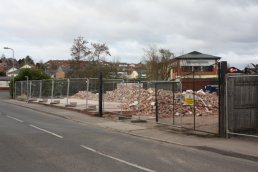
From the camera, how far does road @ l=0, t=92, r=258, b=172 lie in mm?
9414

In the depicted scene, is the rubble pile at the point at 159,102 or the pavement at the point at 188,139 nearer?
the pavement at the point at 188,139

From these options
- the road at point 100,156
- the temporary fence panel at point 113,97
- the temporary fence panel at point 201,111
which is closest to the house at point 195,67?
the temporary fence panel at point 201,111

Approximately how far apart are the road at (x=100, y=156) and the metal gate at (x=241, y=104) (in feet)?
9.04

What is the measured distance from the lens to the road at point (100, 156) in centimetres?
941

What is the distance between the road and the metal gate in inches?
108

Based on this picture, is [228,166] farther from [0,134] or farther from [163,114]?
[163,114]

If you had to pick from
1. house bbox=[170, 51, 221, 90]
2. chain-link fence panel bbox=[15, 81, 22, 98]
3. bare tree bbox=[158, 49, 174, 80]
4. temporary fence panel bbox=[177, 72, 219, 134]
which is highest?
bare tree bbox=[158, 49, 174, 80]

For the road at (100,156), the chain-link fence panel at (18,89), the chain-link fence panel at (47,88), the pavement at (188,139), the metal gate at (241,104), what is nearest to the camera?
the road at (100,156)

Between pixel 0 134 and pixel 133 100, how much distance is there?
12.5 m

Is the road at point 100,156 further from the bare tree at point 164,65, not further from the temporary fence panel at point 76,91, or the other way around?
the bare tree at point 164,65

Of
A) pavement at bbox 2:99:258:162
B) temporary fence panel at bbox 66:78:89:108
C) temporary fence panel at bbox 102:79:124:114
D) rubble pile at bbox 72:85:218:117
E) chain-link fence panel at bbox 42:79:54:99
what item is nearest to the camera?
pavement at bbox 2:99:258:162

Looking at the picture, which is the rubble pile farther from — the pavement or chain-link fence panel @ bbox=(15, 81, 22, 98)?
chain-link fence panel @ bbox=(15, 81, 22, 98)

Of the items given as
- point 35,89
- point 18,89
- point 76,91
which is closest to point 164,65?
point 18,89

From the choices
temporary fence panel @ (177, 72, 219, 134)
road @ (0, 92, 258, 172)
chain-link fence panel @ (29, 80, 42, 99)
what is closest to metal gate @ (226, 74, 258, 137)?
temporary fence panel @ (177, 72, 219, 134)
